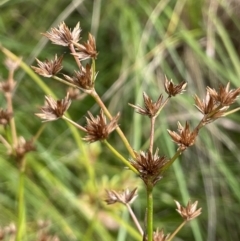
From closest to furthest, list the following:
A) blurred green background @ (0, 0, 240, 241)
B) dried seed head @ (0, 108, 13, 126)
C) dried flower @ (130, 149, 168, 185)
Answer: dried flower @ (130, 149, 168, 185) → dried seed head @ (0, 108, 13, 126) → blurred green background @ (0, 0, 240, 241)

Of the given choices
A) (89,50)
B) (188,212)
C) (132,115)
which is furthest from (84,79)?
(132,115)

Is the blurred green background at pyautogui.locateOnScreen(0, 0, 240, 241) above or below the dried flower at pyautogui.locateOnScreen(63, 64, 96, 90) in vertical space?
above

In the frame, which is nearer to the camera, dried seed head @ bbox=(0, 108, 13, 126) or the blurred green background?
dried seed head @ bbox=(0, 108, 13, 126)

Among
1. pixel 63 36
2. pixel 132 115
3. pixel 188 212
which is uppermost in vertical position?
pixel 132 115

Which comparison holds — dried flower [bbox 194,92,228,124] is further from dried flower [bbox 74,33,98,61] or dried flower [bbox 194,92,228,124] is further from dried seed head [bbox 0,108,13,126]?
dried seed head [bbox 0,108,13,126]

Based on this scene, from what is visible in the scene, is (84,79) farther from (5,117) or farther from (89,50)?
(5,117)

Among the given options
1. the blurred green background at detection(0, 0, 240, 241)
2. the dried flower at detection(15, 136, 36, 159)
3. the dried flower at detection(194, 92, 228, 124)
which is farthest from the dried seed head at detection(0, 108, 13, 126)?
the blurred green background at detection(0, 0, 240, 241)
